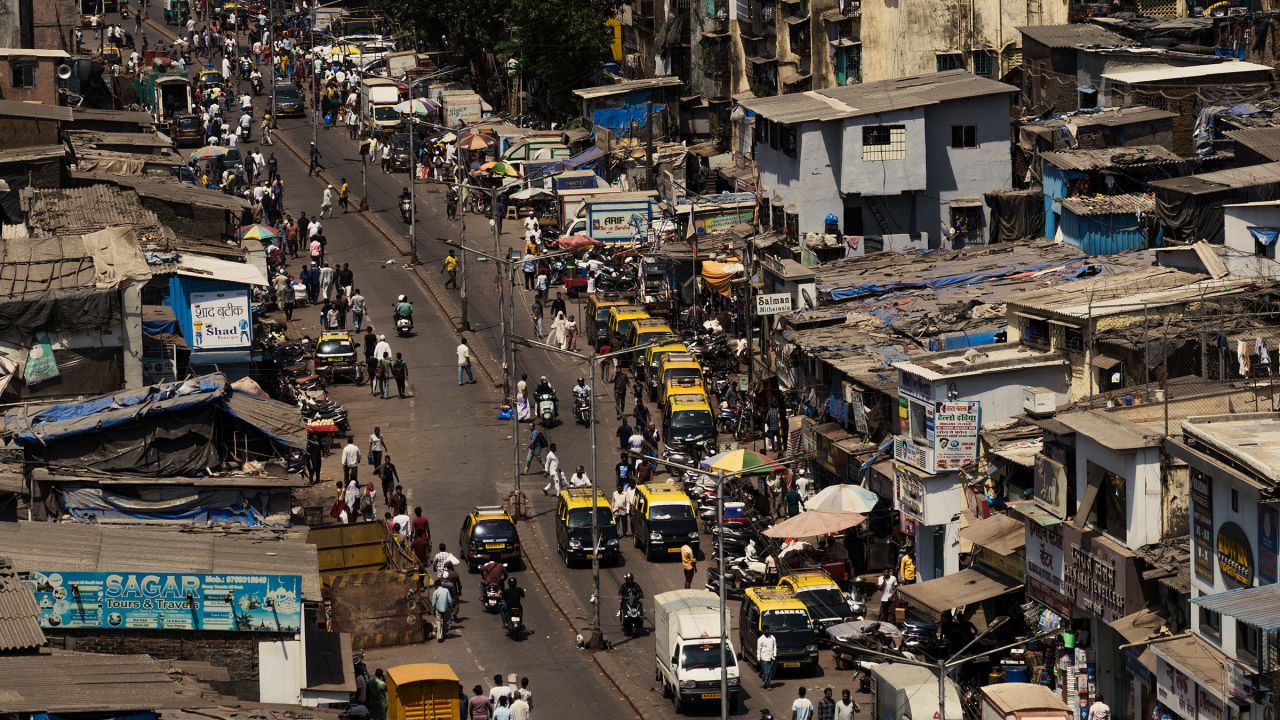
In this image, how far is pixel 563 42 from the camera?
122625 millimetres

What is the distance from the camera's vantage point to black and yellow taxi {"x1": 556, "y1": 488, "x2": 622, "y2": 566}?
6406 centimetres

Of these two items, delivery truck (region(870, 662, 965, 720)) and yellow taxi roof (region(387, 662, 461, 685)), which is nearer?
delivery truck (region(870, 662, 965, 720))

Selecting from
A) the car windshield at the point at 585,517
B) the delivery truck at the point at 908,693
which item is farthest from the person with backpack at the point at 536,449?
the delivery truck at the point at 908,693

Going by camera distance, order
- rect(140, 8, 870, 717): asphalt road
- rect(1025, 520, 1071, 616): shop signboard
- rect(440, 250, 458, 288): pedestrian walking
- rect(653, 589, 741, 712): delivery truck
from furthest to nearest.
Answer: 1. rect(440, 250, 458, 288): pedestrian walking
2. rect(140, 8, 870, 717): asphalt road
3. rect(1025, 520, 1071, 616): shop signboard
4. rect(653, 589, 741, 712): delivery truck

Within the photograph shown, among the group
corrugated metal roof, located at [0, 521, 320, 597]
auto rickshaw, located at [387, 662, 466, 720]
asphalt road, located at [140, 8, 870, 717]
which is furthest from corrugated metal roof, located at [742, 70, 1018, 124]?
auto rickshaw, located at [387, 662, 466, 720]

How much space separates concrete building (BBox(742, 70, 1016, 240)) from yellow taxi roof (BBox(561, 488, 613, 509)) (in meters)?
24.7

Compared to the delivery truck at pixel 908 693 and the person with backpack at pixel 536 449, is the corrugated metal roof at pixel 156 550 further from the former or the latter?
the person with backpack at pixel 536 449

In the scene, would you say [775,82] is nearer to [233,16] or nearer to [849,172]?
[849,172]

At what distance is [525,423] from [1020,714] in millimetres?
31453

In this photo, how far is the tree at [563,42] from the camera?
122000 millimetres

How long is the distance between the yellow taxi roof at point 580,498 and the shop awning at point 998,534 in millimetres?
10884

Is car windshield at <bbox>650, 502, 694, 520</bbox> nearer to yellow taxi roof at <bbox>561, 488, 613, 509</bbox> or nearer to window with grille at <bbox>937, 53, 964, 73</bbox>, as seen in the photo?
yellow taxi roof at <bbox>561, 488, 613, 509</bbox>

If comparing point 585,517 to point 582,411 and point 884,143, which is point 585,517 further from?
point 884,143

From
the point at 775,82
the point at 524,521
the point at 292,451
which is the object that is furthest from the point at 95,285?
the point at 775,82
